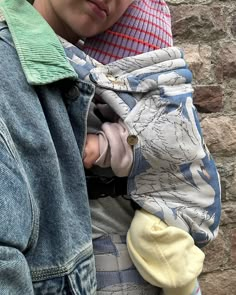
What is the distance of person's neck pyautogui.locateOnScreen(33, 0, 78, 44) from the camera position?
91 cm

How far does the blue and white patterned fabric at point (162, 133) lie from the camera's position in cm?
85

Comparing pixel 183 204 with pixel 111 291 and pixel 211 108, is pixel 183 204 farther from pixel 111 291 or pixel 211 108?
pixel 211 108

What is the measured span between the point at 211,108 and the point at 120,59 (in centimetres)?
90

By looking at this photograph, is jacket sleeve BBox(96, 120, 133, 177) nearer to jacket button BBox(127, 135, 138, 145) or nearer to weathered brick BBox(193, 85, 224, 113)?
jacket button BBox(127, 135, 138, 145)

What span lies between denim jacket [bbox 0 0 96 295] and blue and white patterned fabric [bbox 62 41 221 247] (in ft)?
0.25

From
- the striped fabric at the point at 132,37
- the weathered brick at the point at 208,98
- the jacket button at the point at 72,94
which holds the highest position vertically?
the striped fabric at the point at 132,37

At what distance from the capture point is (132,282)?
2.95 feet

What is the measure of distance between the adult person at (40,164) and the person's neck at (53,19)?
7cm

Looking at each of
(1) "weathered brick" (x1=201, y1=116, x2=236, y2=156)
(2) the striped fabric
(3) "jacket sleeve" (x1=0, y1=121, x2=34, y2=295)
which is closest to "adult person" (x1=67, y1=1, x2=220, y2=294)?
(2) the striped fabric

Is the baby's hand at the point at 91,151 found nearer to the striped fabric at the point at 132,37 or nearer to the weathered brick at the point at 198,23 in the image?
the striped fabric at the point at 132,37

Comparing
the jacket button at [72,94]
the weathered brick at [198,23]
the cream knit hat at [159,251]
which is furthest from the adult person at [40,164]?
the weathered brick at [198,23]

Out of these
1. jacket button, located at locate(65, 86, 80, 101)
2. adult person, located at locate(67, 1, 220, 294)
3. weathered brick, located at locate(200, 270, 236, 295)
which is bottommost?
A: weathered brick, located at locate(200, 270, 236, 295)

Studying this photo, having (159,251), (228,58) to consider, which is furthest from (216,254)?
(159,251)

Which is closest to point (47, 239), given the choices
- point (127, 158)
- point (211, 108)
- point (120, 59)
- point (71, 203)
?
point (71, 203)
